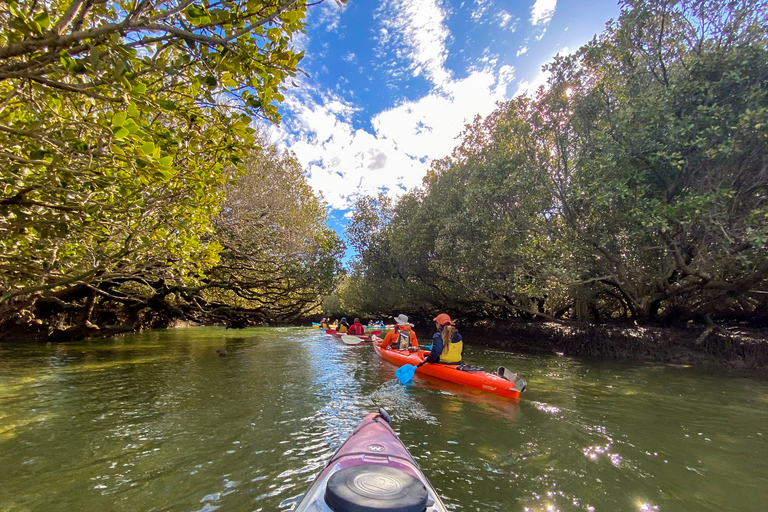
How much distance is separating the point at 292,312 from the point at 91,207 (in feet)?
58.1

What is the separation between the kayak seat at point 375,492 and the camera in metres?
2.15

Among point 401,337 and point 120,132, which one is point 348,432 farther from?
point 401,337

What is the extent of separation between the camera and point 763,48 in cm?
755

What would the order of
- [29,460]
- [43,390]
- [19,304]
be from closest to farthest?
1. [29,460]
2. [43,390]
3. [19,304]

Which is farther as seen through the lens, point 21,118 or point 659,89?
point 659,89

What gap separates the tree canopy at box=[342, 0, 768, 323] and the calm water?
3796 mm

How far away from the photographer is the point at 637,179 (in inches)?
335

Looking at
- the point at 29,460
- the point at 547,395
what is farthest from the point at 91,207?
the point at 547,395

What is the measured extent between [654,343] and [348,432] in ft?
43.4

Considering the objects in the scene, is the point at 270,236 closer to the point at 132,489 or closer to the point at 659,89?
the point at 132,489

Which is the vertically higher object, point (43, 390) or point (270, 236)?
point (270, 236)

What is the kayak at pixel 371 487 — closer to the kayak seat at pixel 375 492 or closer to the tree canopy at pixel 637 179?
the kayak seat at pixel 375 492

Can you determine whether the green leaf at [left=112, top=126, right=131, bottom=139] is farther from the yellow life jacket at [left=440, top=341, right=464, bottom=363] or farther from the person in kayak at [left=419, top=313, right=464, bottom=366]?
the yellow life jacket at [left=440, top=341, right=464, bottom=363]

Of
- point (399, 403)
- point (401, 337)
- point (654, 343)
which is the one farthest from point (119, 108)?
point (654, 343)
